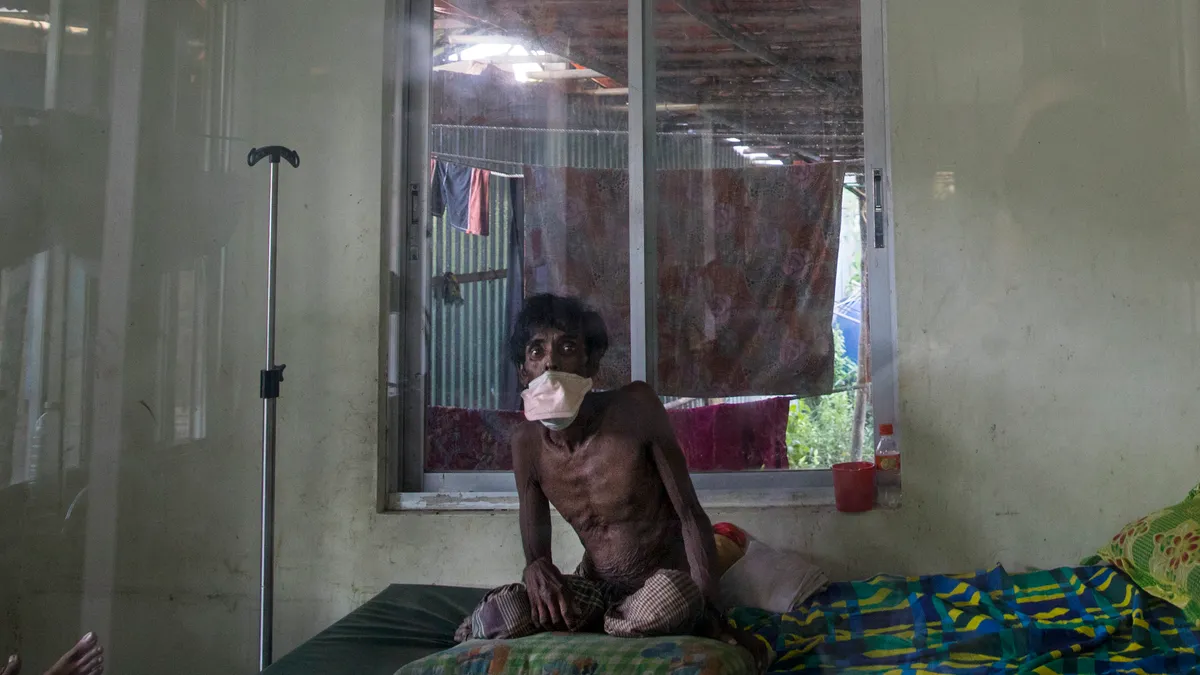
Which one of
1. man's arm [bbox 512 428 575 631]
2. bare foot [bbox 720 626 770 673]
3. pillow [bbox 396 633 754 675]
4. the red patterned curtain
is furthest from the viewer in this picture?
the red patterned curtain

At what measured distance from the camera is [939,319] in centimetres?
276

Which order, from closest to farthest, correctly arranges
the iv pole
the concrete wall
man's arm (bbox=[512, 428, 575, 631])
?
man's arm (bbox=[512, 428, 575, 631]) < the iv pole < the concrete wall

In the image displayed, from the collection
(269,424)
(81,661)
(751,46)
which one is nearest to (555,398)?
(269,424)

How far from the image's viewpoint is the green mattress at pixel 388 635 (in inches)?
76.0

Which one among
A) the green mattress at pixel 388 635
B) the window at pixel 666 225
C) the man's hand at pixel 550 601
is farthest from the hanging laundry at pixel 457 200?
the man's hand at pixel 550 601

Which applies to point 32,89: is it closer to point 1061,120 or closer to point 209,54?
point 209,54

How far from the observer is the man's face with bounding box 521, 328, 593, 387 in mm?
2137

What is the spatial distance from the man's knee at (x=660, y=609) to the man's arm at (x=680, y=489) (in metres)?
0.18

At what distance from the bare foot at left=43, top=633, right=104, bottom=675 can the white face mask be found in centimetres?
107

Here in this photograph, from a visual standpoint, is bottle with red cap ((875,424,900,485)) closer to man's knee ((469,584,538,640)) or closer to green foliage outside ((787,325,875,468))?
green foliage outside ((787,325,875,468))

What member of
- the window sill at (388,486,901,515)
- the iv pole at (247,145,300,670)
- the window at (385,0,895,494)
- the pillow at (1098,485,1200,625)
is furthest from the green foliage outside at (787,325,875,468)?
the iv pole at (247,145,300,670)

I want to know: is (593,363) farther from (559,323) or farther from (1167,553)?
(1167,553)

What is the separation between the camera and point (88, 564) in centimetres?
236

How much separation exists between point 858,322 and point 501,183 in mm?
1259
